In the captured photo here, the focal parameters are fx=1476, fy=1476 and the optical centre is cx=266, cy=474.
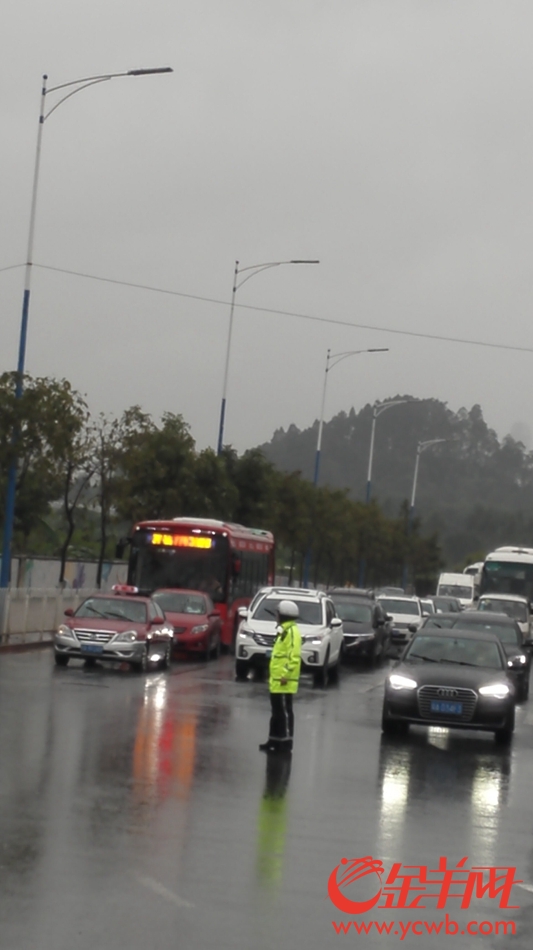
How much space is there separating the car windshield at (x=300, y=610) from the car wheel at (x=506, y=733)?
9.50m

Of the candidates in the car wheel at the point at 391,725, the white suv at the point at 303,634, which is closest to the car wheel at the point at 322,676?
the white suv at the point at 303,634

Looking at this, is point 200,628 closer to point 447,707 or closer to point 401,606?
point 401,606

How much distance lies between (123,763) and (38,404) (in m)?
20.4

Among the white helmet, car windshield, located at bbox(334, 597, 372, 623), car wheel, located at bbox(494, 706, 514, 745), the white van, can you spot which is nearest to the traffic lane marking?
the white helmet

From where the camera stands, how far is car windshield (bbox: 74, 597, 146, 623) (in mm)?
27156

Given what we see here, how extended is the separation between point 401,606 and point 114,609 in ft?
60.2

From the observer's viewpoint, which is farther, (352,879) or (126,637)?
(126,637)

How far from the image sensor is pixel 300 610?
93.2 feet

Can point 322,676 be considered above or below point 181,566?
below

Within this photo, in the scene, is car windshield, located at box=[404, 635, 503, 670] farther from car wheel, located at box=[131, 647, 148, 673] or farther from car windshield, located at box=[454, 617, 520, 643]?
car windshield, located at box=[454, 617, 520, 643]

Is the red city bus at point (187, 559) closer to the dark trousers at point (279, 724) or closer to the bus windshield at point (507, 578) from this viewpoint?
the bus windshield at point (507, 578)

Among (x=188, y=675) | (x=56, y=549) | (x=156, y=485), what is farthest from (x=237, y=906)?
(x=56, y=549)

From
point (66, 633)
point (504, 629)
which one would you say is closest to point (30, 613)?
point (66, 633)

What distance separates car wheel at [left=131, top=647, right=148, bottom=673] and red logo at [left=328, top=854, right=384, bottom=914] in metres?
16.4
